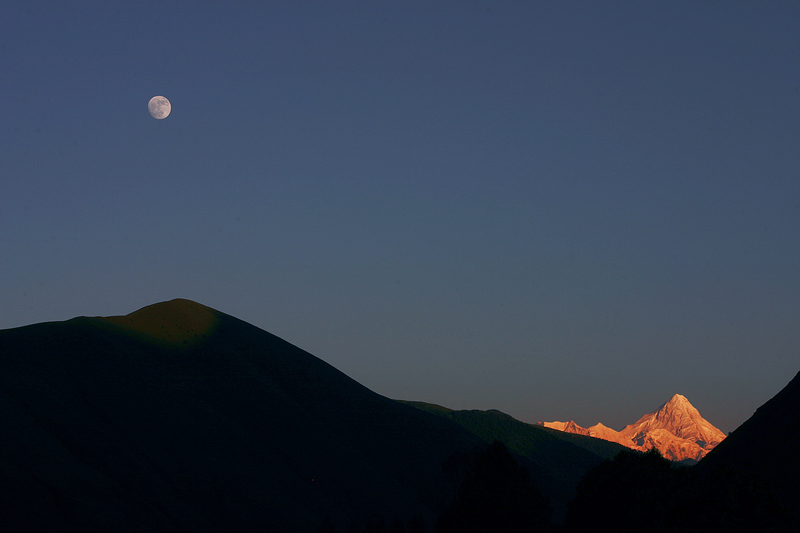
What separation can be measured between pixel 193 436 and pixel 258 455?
11933 mm

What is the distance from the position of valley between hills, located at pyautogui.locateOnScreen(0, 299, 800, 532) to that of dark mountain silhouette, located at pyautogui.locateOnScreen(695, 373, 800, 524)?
0.92 ft

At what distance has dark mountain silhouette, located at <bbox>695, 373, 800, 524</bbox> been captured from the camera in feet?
262

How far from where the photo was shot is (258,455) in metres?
136

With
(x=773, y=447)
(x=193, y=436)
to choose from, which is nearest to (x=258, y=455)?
(x=193, y=436)

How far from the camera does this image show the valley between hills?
2653 inches

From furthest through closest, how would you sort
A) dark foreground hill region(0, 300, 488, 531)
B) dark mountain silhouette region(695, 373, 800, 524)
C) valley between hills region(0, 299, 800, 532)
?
1. dark foreground hill region(0, 300, 488, 531)
2. dark mountain silhouette region(695, 373, 800, 524)
3. valley between hills region(0, 299, 800, 532)

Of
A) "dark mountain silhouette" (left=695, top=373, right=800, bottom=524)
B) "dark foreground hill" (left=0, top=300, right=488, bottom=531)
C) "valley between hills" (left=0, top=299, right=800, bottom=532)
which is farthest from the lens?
"dark foreground hill" (left=0, top=300, right=488, bottom=531)

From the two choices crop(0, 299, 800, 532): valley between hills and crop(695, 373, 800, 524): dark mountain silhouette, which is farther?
crop(695, 373, 800, 524): dark mountain silhouette

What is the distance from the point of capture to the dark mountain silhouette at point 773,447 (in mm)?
79750

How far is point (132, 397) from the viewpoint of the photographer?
13938 cm

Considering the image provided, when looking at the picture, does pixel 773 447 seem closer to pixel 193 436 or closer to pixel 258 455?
pixel 258 455

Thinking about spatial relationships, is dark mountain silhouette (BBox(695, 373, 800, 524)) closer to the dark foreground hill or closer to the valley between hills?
the valley between hills

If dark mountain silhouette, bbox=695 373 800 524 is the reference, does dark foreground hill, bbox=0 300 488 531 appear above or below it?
below

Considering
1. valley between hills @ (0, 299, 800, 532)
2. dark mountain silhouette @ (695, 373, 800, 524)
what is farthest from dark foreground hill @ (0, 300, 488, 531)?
dark mountain silhouette @ (695, 373, 800, 524)
